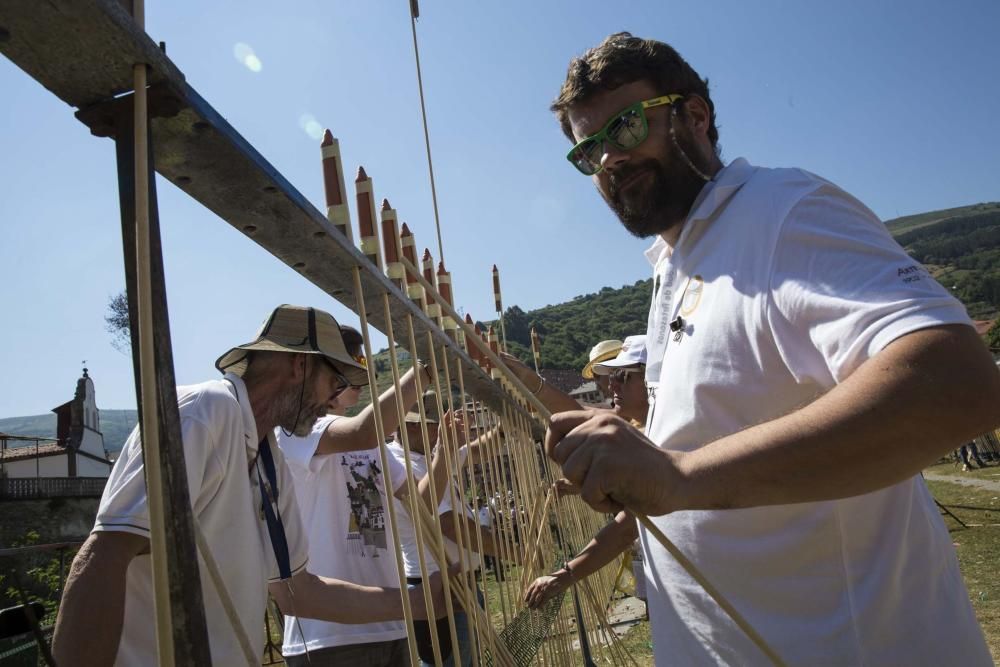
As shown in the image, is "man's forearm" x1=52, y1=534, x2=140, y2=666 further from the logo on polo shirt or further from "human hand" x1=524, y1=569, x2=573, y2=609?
"human hand" x1=524, y1=569, x2=573, y2=609

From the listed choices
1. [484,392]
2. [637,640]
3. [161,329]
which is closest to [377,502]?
[484,392]

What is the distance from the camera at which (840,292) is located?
1.03 meters

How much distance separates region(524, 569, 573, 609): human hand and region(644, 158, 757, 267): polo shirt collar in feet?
6.32

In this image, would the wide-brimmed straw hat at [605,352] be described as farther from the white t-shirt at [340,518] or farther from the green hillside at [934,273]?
the green hillside at [934,273]

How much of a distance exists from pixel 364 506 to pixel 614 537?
4.42 ft

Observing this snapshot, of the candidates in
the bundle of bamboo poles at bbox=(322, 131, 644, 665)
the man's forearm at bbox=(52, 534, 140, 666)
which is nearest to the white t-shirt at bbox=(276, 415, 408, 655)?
the bundle of bamboo poles at bbox=(322, 131, 644, 665)

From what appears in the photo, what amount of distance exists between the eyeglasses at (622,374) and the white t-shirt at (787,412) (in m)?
2.09

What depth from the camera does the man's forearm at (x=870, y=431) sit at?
0.87m

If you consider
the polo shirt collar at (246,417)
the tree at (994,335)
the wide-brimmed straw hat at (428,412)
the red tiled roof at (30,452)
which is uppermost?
the red tiled roof at (30,452)

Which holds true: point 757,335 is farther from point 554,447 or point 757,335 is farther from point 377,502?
point 377,502

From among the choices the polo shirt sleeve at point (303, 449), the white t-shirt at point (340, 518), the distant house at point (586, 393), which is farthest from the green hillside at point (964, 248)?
the polo shirt sleeve at point (303, 449)

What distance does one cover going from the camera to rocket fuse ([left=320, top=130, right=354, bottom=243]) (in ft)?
4.03

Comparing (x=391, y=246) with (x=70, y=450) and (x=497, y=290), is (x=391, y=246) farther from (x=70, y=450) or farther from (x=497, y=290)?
(x=70, y=450)

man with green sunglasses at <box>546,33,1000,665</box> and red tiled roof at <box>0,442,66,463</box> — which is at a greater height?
red tiled roof at <box>0,442,66,463</box>
